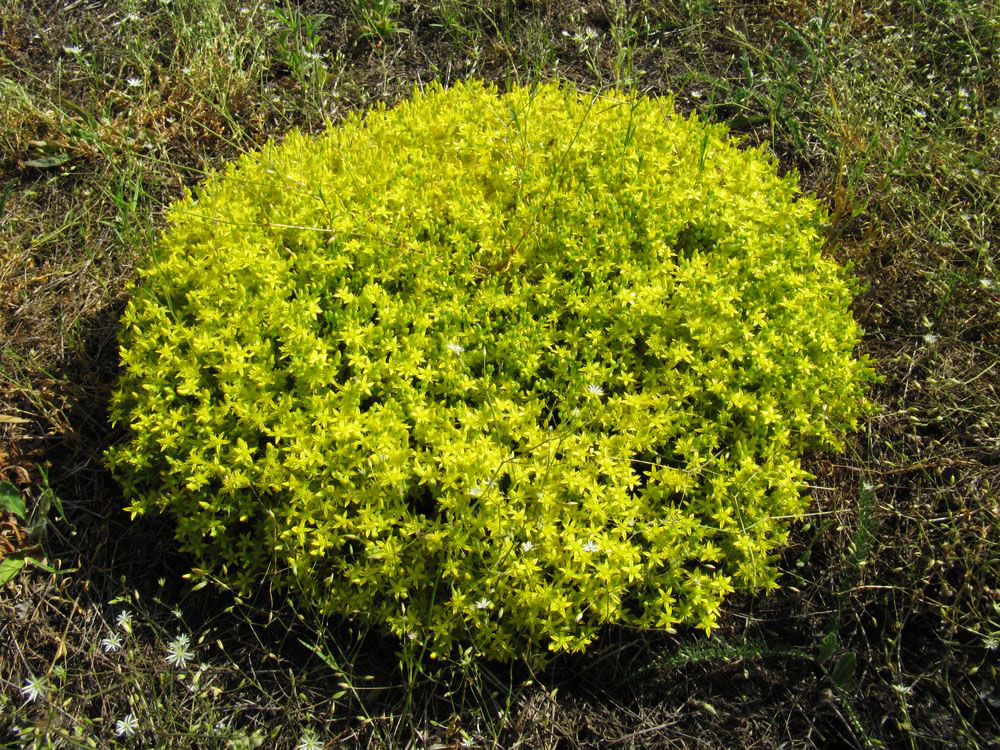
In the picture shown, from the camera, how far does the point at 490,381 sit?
2.83 meters

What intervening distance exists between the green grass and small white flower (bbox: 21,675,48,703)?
40mm

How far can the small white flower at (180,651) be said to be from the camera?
2738 mm

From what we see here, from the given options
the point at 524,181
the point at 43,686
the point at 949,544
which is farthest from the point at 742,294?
the point at 43,686

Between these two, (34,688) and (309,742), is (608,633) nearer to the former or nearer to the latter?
(309,742)

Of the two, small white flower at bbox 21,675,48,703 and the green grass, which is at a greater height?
the green grass

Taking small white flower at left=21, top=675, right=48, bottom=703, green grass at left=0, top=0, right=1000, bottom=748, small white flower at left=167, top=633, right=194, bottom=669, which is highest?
green grass at left=0, top=0, right=1000, bottom=748

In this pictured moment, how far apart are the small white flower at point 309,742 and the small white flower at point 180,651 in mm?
494

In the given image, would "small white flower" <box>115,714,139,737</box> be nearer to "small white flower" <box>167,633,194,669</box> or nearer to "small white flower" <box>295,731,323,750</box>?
"small white flower" <box>167,633,194,669</box>

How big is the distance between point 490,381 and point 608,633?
41.2 inches

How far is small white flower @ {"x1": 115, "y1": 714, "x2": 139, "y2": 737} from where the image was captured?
261 centimetres

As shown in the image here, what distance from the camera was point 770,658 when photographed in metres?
2.96

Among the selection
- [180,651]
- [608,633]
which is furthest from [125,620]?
[608,633]

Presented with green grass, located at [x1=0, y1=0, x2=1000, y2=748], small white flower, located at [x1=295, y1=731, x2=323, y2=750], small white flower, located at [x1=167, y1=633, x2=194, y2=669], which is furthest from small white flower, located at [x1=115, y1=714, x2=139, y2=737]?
small white flower, located at [x1=295, y1=731, x2=323, y2=750]

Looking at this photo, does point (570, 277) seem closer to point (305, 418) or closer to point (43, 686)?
point (305, 418)
